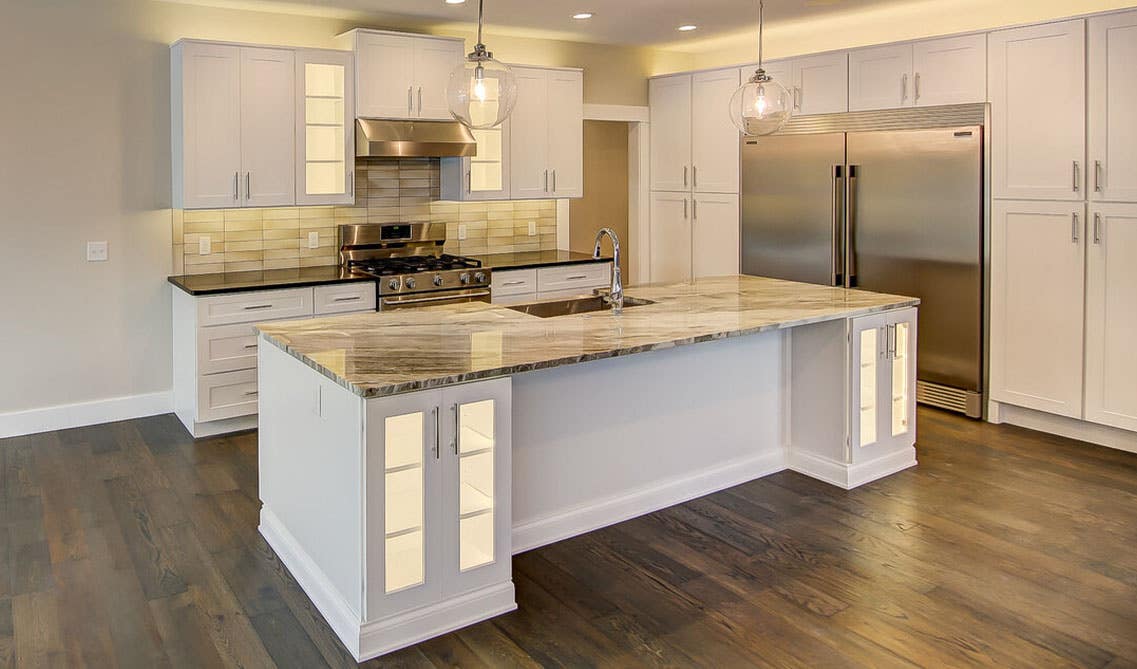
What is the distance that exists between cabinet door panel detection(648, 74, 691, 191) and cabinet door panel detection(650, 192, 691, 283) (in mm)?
103

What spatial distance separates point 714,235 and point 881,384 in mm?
2862

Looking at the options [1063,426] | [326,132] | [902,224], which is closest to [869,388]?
[1063,426]

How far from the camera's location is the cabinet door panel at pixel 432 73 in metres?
5.89

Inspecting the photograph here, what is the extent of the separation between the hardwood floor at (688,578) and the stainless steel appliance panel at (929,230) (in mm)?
1042

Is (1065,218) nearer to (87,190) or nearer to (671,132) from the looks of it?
(671,132)

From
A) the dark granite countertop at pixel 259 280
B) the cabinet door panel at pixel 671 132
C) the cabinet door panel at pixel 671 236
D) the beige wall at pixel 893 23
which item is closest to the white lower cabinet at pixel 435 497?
the dark granite countertop at pixel 259 280

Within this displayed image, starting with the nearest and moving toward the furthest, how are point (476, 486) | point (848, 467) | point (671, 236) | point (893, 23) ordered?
1. point (476, 486)
2. point (848, 467)
3. point (893, 23)
4. point (671, 236)

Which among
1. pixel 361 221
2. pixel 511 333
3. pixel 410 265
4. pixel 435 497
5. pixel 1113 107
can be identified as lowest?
pixel 435 497

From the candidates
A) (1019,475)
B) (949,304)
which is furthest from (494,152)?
(1019,475)

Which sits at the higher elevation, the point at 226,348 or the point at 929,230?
the point at 929,230

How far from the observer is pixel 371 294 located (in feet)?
18.4

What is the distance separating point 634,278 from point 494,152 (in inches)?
77.2

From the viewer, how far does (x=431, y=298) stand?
19.1 ft

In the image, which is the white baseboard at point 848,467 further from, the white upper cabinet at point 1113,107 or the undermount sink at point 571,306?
the white upper cabinet at point 1113,107
